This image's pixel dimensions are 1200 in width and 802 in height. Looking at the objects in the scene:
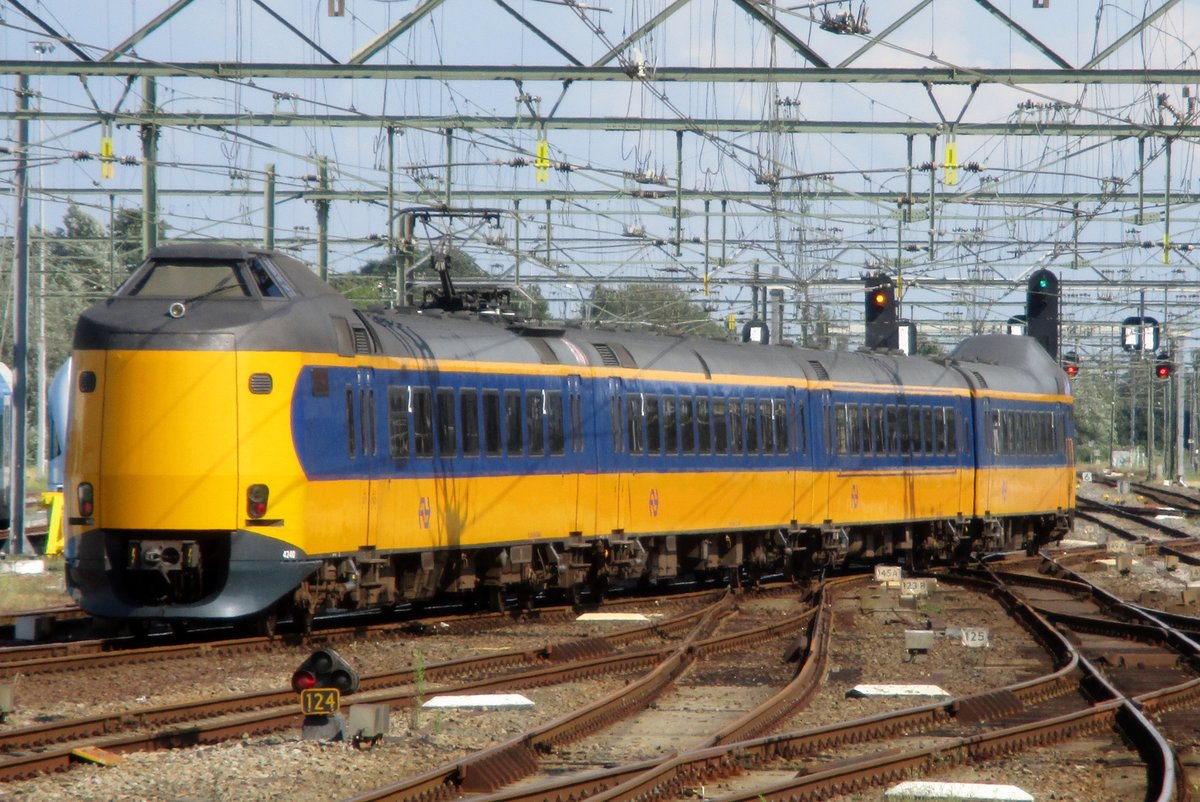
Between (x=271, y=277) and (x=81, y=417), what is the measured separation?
2121 mm

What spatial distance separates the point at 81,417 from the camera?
51.1ft

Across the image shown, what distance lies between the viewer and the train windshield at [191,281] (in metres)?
16.0

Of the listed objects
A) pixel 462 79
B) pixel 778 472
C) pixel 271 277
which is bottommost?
pixel 778 472

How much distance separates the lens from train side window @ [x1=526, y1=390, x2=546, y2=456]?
19859 millimetres

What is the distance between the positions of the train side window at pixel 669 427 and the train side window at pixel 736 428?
153cm

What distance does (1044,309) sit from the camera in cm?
3725

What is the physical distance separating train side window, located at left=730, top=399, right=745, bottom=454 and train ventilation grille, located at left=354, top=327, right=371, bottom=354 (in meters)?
8.49

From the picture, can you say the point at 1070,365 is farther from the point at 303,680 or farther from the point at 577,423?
the point at 303,680

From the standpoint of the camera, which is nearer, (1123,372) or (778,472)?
(778,472)

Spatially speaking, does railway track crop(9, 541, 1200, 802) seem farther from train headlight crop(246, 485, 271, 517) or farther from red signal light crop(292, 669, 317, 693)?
train headlight crop(246, 485, 271, 517)

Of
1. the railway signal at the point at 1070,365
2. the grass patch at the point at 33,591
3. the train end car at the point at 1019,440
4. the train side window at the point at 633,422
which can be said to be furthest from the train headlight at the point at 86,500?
the railway signal at the point at 1070,365

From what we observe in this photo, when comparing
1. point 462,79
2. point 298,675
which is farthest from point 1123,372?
point 298,675

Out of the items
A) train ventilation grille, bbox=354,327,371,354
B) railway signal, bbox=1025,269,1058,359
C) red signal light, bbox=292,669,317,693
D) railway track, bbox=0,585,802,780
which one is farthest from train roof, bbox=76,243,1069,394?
railway signal, bbox=1025,269,1058,359

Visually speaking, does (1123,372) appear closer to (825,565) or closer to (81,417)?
(825,565)
